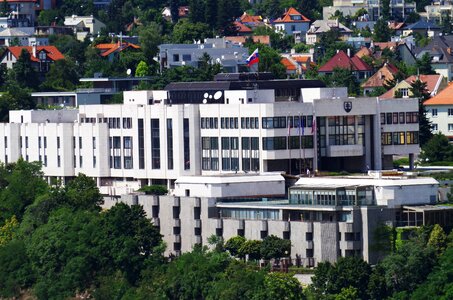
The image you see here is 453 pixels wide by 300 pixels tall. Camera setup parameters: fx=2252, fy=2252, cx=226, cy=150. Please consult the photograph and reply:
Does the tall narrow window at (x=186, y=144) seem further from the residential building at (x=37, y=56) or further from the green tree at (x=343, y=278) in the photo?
the residential building at (x=37, y=56)

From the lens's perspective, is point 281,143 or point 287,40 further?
point 287,40

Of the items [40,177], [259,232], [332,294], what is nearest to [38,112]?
[40,177]

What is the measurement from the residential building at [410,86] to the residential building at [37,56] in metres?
24.9

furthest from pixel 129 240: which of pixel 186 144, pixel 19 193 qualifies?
pixel 19 193

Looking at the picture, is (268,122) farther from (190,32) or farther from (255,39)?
(255,39)

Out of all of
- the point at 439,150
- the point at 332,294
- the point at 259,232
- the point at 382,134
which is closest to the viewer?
the point at 332,294

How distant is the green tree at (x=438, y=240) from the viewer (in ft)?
266

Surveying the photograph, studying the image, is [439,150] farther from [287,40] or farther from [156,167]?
[287,40]

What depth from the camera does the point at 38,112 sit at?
112m

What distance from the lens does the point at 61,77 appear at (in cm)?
14625

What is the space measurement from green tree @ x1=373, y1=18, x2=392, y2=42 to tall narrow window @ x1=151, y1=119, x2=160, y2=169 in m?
87.0

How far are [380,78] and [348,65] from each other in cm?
602

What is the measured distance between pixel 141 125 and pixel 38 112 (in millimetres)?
11386

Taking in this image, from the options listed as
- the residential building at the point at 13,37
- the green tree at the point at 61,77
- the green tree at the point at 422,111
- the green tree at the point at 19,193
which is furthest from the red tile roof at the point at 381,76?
the green tree at the point at 19,193
